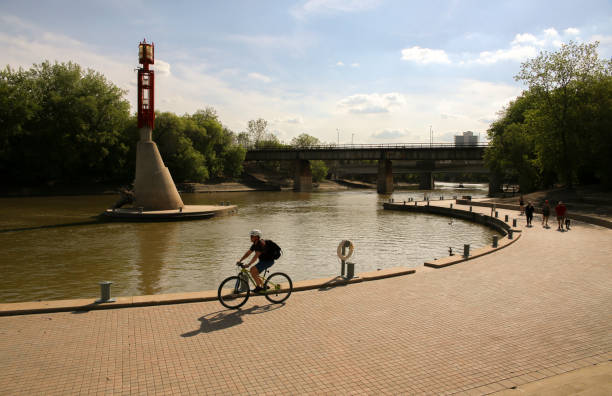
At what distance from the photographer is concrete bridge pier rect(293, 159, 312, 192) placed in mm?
88375

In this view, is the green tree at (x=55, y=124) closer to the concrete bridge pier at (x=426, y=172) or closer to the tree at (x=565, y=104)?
the tree at (x=565, y=104)

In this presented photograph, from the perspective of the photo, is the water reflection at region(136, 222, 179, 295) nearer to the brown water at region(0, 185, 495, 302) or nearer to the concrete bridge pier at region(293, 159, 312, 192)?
the brown water at region(0, 185, 495, 302)

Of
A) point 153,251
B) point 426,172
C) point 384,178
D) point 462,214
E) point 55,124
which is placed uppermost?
point 55,124

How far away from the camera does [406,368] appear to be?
20.8 ft

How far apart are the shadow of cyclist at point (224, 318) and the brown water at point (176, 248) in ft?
15.9

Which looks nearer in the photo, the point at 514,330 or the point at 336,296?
the point at 514,330

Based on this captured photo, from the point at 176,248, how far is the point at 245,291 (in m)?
13.0

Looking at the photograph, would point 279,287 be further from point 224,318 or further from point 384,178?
point 384,178

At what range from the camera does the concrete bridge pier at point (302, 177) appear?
8838 centimetres

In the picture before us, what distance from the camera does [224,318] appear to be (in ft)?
28.0

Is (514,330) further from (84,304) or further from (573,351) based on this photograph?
(84,304)

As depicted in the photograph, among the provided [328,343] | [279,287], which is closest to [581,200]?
[279,287]

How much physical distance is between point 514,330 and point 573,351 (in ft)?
3.69

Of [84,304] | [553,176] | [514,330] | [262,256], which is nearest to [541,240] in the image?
[514,330]
